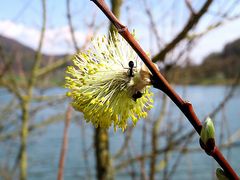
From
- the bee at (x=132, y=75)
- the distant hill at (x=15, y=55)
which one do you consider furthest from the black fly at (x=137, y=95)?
the distant hill at (x=15, y=55)

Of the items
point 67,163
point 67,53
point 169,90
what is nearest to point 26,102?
point 67,53

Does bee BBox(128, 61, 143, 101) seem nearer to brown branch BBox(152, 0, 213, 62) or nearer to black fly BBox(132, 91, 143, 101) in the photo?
black fly BBox(132, 91, 143, 101)

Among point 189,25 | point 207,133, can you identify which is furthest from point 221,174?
point 189,25

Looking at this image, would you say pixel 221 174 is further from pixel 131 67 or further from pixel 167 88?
pixel 131 67

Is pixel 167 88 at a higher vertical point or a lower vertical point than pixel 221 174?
higher

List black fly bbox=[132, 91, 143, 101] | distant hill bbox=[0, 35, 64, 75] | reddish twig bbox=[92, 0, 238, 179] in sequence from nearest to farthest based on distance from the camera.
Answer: reddish twig bbox=[92, 0, 238, 179] → black fly bbox=[132, 91, 143, 101] → distant hill bbox=[0, 35, 64, 75]

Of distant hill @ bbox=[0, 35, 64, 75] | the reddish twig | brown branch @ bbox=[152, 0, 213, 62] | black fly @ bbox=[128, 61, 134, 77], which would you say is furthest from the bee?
distant hill @ bbox=[0, 35, 64, 75]

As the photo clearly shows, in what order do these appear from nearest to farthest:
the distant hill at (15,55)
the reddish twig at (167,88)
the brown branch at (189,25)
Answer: the reddish twig at (167,88), the brown branch at (189,25), the distant hill at (15,55)

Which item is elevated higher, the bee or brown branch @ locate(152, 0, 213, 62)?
brown branch @ locate(152, 0, 213, 62)

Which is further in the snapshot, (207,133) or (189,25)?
(189,25)

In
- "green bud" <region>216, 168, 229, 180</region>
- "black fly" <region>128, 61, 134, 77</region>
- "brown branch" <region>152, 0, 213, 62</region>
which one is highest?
"brown branch" <region>152, 0, 213, 62</region>

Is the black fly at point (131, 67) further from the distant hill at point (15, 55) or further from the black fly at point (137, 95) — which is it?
the distant hill at point (15, 55)
